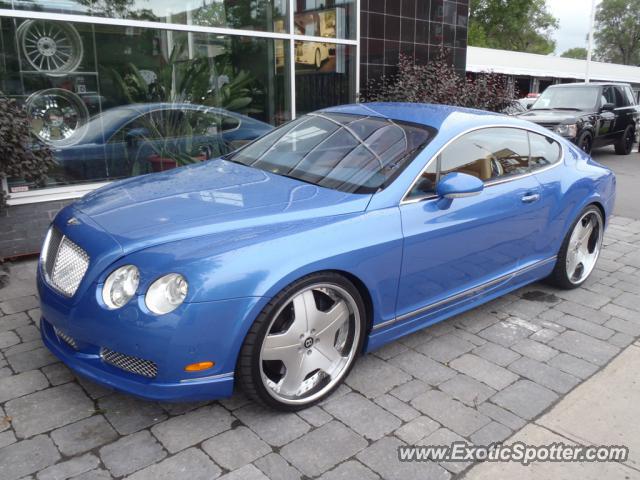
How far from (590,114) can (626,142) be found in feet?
8.13

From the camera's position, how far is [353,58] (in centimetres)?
853

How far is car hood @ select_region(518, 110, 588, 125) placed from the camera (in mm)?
11023

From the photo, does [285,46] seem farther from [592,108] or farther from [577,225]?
[592,108]

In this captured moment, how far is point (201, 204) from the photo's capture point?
2986 millimetres

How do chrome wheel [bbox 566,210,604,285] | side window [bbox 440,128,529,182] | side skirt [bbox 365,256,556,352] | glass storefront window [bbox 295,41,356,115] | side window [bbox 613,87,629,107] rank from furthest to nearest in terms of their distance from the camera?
side window [bbox 613,87,629,107] → glass storefront window [bbox 295,41,356,115] → chrome wheel [bbox 566,210,604,285] → side window [bbox 440,128,529,182] → side skirt [bbox 365,256,556,352]

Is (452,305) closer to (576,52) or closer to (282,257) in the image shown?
(282,257)

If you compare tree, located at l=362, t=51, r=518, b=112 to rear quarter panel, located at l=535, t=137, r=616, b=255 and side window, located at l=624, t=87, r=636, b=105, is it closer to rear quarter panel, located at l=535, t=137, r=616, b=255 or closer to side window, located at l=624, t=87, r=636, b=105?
rear quarter panel, located at l=535, t=137, r=616, b=255

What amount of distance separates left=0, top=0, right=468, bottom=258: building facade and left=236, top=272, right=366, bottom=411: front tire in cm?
346

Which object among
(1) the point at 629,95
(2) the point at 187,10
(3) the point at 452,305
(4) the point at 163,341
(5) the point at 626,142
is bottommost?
(3) the point at 452,305

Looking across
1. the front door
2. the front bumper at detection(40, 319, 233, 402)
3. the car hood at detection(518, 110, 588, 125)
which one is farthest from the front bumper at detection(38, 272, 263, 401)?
the car hood at detection(518, 110, 588, 125)

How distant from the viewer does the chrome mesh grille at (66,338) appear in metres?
2.67

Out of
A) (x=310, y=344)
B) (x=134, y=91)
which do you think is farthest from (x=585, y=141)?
(x=310, y=344)

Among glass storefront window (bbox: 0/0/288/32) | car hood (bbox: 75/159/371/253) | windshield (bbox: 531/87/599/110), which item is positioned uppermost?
glass storefront window (bbox: 0/0/288/32)

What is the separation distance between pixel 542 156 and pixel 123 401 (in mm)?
3406
